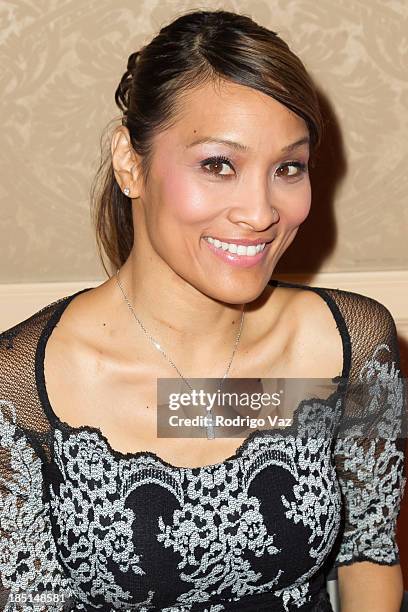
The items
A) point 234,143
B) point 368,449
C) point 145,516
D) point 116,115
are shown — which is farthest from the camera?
point 116,115

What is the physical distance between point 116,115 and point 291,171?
0.71m

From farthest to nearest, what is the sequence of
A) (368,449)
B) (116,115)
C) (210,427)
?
1. (116,115)
2. (368,449)
3. (210,427)

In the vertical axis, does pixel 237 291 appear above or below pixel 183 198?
below

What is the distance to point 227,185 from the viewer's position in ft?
4.93

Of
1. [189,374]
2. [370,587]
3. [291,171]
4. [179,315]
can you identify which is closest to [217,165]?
[291,171]

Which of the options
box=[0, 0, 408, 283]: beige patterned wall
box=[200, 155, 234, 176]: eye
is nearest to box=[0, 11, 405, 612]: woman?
box=[200, 155, 234, 176]: eye

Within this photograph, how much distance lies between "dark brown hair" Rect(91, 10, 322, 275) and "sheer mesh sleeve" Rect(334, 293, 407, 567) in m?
0.39

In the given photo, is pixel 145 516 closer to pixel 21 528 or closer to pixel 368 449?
pixel 21 528

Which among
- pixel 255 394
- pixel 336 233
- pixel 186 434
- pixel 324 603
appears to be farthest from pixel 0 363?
pixel 336 233

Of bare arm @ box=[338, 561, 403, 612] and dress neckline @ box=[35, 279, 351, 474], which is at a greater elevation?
dress neckline @ box=[35, 279, 351, 474]

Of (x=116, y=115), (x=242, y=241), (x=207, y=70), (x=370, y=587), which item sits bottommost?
(x=370, y=587)

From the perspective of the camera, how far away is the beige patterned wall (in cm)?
211

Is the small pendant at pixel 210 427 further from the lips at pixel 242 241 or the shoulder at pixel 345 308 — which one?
the lips at pixel 242 241

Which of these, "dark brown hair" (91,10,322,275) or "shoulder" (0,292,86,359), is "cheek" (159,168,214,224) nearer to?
"dark brown hair" (91,10,322,275)
